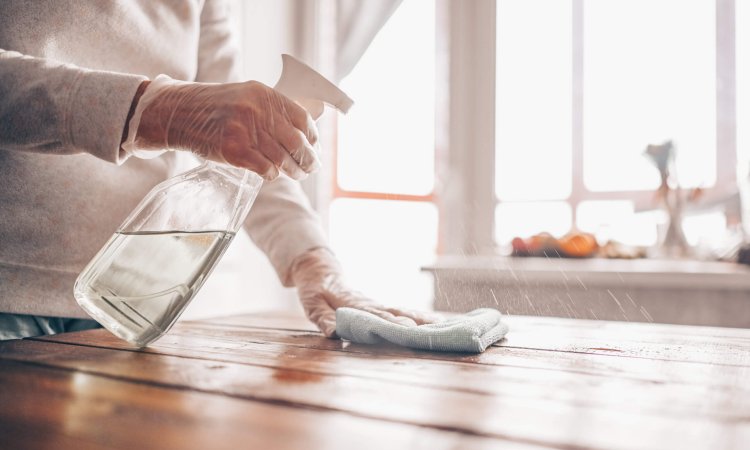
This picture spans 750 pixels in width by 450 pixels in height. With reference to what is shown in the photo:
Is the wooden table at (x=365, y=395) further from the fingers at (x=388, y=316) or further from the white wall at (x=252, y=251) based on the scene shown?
the white wall at (x=252, y=251)

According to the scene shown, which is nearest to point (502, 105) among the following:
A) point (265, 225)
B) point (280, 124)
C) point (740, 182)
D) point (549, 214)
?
point (549, 214)

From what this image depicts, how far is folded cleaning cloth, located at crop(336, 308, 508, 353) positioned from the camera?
2.31ft

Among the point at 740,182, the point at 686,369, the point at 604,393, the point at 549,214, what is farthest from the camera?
the point at 549,214

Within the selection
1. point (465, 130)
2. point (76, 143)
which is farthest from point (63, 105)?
point (465, 130)

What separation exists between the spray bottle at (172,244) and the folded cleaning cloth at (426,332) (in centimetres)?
18

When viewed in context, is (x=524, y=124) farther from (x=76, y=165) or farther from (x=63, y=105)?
(x=63, y=105)

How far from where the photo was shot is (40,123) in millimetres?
672

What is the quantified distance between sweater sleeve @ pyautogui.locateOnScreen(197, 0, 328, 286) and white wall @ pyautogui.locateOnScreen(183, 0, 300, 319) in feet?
Result: 3.47

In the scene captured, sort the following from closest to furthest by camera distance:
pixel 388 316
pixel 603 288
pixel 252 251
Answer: pixel 388 316
pixel 603 288
pixel 252 251

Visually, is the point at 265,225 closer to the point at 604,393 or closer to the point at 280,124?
the point at 280,124

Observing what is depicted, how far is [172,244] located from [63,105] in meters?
0.18

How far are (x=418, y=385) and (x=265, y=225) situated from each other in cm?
57

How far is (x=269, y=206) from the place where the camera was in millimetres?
1056

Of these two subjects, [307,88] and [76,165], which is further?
[76,165]
